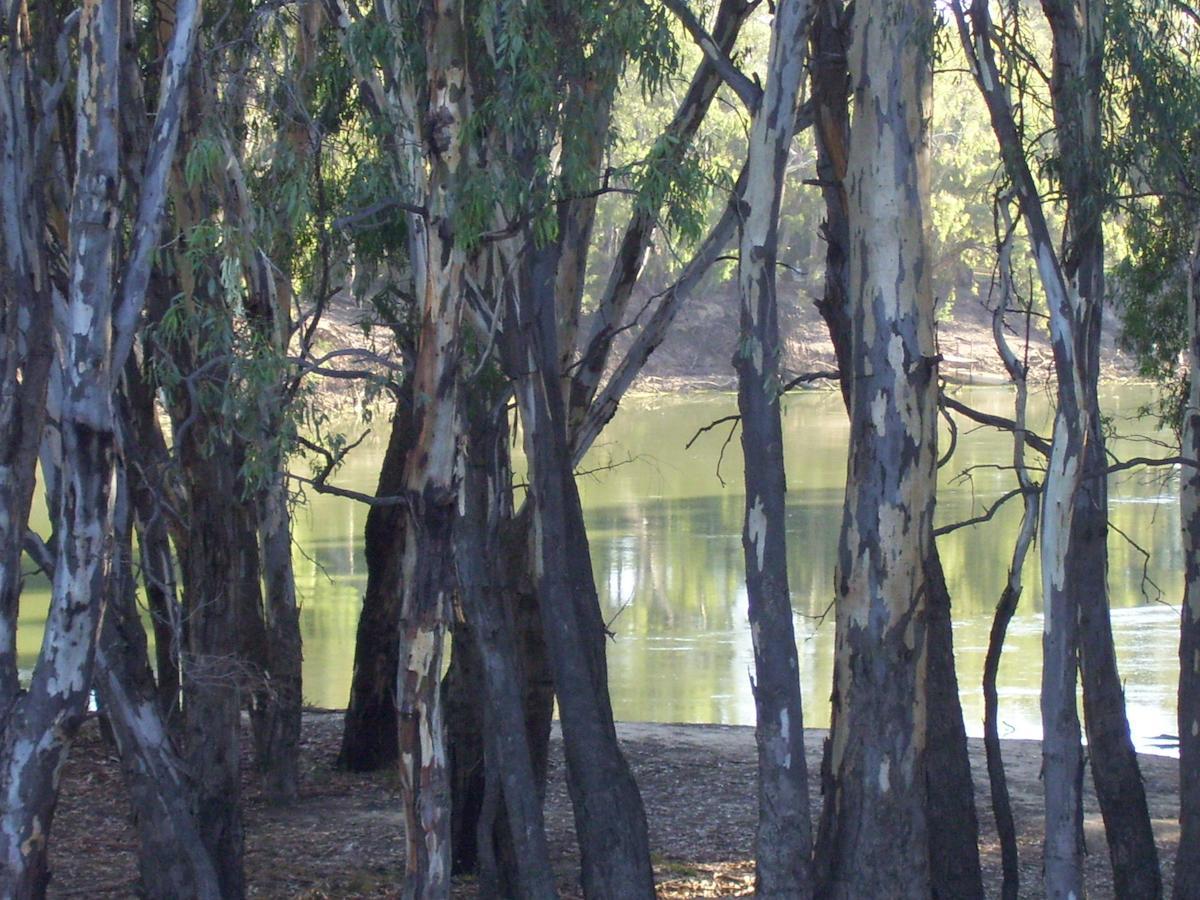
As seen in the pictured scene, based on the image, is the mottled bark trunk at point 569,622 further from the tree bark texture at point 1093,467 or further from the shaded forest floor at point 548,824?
the tree bark texture at point 1093,467

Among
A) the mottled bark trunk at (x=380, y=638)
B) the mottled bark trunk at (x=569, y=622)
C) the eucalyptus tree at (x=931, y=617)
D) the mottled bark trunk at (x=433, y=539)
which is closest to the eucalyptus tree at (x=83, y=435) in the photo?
the mottled bark trunk at (x=433, y=539)

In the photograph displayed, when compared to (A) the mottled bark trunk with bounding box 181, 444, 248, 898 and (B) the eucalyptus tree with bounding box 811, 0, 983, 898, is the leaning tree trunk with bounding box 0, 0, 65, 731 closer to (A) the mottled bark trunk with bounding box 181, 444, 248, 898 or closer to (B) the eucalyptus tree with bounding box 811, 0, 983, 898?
(A) the mottled bark trunk with bounding box 181, 444, 248, 898

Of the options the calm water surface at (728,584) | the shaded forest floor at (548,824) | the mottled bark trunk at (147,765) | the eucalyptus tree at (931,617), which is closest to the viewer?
the mottled bark trunk at (147,765)

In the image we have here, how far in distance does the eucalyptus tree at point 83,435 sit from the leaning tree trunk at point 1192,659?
385 cm

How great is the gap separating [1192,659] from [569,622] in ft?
8.03

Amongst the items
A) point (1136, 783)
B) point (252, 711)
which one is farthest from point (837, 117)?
point (252, 711)

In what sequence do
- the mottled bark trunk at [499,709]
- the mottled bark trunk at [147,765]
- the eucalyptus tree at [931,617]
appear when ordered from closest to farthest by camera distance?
the mottled bark trunk at [147,765] → the mottled bark trunk at [499,709] → the eucalyptus tree at [931,617]

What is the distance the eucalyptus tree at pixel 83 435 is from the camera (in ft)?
15.3

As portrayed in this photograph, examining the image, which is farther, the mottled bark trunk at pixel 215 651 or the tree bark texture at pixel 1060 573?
the mottled bark trunk at pixel 215 651

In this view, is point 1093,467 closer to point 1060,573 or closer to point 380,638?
point 1060,573

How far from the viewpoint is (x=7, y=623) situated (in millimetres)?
4945

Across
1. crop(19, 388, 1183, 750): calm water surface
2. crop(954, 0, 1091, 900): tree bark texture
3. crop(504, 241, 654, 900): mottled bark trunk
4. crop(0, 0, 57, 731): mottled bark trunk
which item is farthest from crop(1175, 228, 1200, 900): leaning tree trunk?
crop(0, 0, 57, 731): mottled bark trunk

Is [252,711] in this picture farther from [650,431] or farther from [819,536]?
[650,431]

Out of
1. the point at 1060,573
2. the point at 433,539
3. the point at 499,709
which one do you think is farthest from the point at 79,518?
the point at 1060,573
